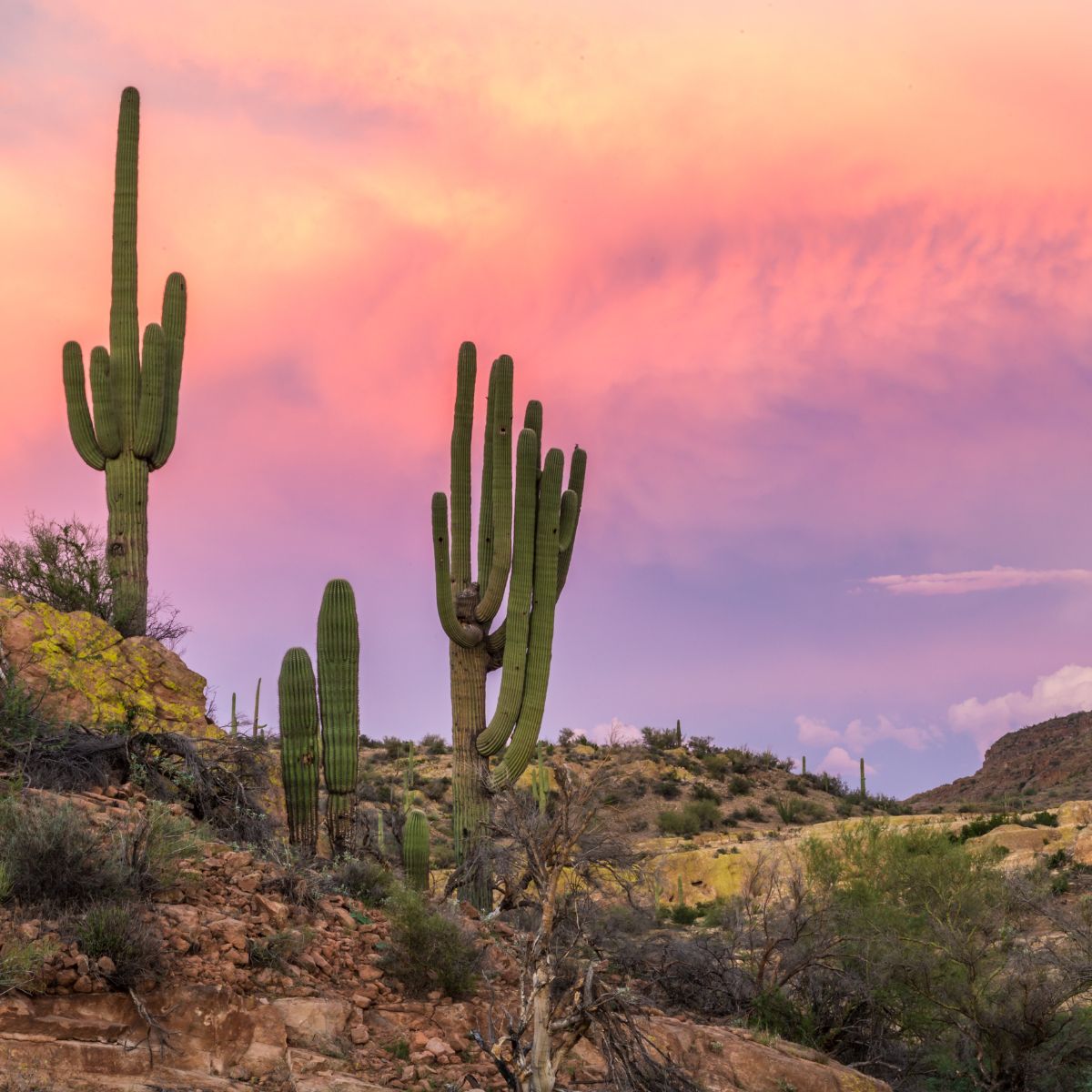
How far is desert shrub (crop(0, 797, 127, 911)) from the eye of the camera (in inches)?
381

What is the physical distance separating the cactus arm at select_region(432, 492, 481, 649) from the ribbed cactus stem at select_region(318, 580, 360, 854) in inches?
141

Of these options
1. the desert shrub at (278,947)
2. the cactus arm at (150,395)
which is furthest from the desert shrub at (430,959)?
→ the cactus arm at (150,395)

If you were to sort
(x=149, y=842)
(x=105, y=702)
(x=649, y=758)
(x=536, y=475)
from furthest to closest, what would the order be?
(x=649, y=758) < (x=536, y=475) < (x=105, y=702) < (x=149, y=842)

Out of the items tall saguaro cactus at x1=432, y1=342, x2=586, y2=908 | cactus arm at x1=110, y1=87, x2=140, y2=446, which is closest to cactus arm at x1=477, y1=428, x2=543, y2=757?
tall saguaro cactus at x1=432, y1=342, x2=586, y2=908

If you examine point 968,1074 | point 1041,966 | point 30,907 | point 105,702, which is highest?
point 105,702

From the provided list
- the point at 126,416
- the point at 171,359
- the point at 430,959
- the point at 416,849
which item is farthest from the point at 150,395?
the point at 430,959

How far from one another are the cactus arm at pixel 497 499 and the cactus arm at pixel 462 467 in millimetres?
277

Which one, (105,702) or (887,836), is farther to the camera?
(887,836)

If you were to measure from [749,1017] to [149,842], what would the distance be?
298 inches

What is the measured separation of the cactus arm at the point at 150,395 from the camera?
20.3m

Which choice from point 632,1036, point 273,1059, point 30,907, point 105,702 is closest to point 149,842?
point 30,907

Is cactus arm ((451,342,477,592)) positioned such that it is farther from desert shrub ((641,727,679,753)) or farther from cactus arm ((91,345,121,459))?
desert shrub ((641,727,679,753))

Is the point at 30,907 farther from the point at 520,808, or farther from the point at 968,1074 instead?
the point at 968,1074

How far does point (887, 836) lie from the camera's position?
880 inches
